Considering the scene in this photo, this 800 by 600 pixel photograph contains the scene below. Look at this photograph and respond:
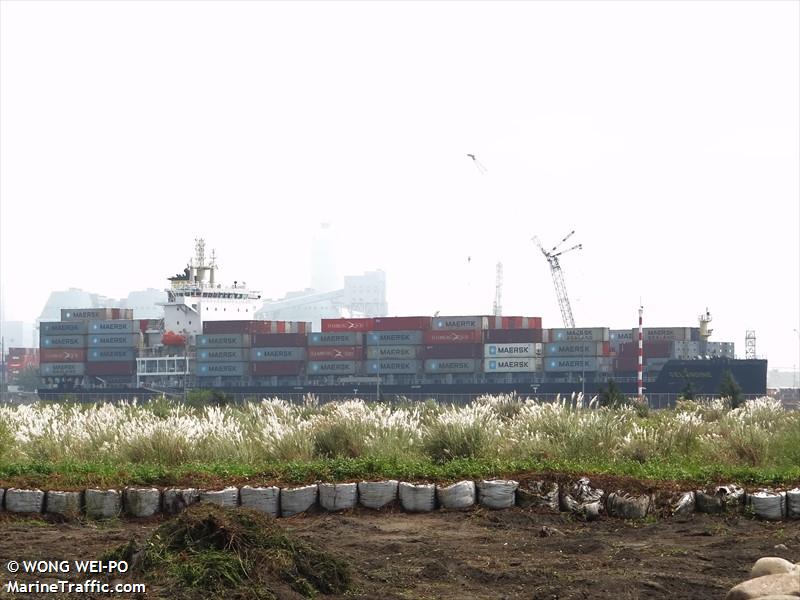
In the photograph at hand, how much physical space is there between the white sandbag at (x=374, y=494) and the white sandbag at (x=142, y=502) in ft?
6.74

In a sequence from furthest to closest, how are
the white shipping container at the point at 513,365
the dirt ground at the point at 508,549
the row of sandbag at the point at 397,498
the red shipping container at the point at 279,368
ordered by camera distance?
the red shipping container at the point at 279,368 → the white shipping container at the point at 513,365 → the row of sandbag at the point at 397,498 → the dirt ground at the point at 508,549

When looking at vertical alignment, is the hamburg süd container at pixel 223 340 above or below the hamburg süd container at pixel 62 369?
above

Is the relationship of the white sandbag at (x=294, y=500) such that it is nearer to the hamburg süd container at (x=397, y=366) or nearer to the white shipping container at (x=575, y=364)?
→ the white shipping container at (x=575, y=364)

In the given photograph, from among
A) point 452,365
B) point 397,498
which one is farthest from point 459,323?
point 397,498

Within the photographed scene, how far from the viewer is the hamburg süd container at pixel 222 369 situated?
79.1 metres

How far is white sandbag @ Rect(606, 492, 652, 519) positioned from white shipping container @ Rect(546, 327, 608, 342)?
6372 centimetres

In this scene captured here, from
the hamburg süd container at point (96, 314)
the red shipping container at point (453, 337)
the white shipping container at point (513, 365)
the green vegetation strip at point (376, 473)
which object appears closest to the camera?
the green vegetation strip at point (376, 473)

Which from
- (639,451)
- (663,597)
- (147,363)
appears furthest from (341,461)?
(147,363)

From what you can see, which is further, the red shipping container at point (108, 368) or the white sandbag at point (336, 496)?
the red shipping container at point (108, 368)

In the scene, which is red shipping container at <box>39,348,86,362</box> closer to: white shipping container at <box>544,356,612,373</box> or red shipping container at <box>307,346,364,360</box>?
red shipping container at <box>307,346,364,360</box>

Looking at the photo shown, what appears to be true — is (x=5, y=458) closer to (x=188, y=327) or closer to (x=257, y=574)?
(x=257, y=574)

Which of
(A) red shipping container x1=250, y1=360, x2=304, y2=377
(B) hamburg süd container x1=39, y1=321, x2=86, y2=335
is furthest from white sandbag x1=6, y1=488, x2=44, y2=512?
(B) hamburg süd container x1=39, y1=321, x2=86, y2=335

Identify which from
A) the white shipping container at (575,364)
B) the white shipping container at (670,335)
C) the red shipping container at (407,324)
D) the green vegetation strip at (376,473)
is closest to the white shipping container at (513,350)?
the white shipping container at (575,364)

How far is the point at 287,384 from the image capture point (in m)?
78.2
